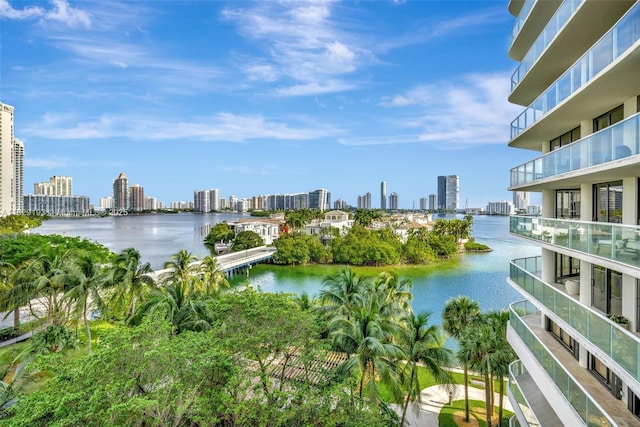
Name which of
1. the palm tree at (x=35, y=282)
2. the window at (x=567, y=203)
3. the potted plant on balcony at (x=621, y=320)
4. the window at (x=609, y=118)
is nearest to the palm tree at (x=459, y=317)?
the window at (x=567, y=203)

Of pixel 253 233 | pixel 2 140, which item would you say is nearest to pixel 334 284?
pixel 253 233

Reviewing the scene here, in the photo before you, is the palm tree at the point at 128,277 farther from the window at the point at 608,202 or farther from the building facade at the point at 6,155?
the building facade at the point at 6,155

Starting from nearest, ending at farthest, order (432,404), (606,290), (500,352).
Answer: (606,290) < (500,352) < (432,404)

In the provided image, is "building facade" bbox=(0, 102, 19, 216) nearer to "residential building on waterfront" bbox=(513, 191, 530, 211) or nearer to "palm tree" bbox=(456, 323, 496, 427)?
"residential building on waterfront" bbox=(513, 191, 530, 211)

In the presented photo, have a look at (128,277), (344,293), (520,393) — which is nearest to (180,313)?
(128,277)

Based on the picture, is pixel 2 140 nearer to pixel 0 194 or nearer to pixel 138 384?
pixel 0 194

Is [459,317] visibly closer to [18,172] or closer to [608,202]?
[608,202]

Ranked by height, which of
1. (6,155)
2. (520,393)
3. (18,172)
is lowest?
(520,393)
